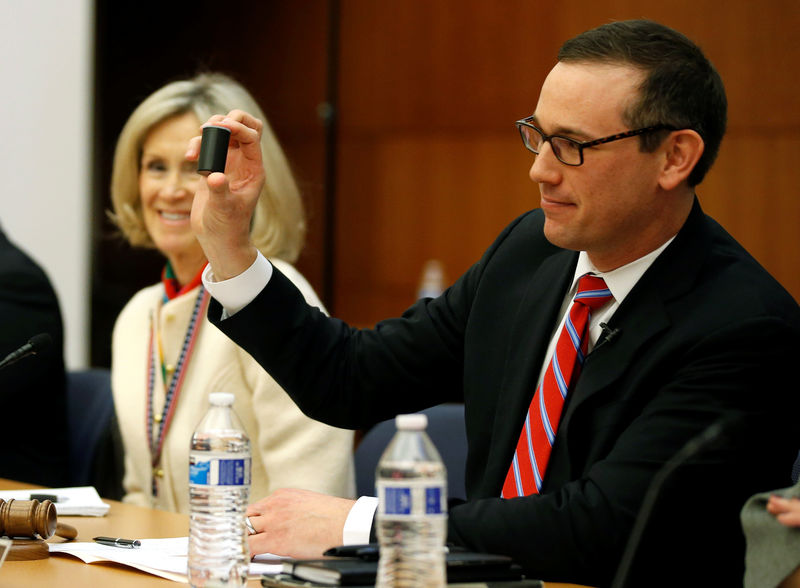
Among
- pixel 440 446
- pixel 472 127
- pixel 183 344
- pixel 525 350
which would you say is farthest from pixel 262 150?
pixel 472 127

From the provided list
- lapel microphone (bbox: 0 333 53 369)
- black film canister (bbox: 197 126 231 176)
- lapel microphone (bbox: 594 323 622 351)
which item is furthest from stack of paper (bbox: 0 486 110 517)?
lapel microphone (bbox: 594 323 622 351)

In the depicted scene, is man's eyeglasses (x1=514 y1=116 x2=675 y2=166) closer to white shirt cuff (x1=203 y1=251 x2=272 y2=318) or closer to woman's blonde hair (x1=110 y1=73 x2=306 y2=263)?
white shirt cuff (x1=203 y1=251 x2=272 y2=318)

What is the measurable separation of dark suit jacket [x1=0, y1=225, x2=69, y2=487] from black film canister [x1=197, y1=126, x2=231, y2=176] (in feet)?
4.29

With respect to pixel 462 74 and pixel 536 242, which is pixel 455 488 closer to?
pixel 536 242

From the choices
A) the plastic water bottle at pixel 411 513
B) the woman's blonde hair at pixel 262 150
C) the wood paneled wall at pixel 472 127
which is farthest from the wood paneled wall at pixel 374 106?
the plastic water bottle at pixel 411 513

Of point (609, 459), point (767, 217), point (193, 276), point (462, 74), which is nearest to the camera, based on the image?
point (609, 459)

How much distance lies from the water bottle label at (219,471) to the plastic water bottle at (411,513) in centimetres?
27

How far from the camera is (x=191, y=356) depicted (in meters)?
2.90

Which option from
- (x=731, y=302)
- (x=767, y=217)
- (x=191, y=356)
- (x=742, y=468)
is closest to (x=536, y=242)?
(x=731, y=302)

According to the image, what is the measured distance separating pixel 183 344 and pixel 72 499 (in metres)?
0.73

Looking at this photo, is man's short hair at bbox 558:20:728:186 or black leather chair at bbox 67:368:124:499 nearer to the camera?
man's short hair at bbox 558:20:728:186

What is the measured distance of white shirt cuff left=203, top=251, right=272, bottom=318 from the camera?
195 cm

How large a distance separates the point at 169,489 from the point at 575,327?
4.42ft

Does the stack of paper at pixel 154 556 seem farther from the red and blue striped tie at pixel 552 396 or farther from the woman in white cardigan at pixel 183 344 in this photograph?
the woman in white cardigan at pixel 183 344
